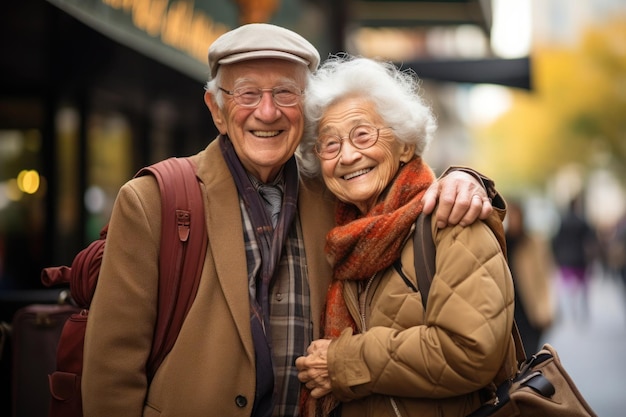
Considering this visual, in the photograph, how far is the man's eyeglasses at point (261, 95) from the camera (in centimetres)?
313

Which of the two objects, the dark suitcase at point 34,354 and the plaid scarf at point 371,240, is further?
the dark suitcase at point 34,354

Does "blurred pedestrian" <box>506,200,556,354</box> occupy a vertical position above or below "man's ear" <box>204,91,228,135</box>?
below

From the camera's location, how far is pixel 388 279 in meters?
2.92

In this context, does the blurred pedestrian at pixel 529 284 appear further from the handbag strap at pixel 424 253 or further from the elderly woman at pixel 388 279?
the handbag strap at pixel 424 253

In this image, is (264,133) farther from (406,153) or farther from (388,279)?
(388,279)

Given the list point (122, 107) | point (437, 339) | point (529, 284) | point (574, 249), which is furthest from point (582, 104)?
point (437, 339)

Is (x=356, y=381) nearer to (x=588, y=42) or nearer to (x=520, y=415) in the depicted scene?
(x=520, y=415)

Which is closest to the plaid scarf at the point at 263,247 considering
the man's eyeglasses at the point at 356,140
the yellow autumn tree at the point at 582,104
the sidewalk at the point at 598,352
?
the man's eyeglasses at the point at 356,140

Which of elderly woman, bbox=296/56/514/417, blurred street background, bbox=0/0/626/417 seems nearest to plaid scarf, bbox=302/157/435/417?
elderly woman, bbox=296/56/514/417

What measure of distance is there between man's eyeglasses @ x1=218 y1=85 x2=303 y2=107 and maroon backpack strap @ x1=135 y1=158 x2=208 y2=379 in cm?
41

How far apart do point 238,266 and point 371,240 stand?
47 cm

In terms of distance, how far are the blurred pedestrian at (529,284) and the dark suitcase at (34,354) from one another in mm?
4725

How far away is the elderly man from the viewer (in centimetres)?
284

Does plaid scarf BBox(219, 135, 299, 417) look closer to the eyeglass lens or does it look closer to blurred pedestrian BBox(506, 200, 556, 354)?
the eyeglass lens
